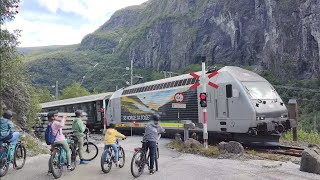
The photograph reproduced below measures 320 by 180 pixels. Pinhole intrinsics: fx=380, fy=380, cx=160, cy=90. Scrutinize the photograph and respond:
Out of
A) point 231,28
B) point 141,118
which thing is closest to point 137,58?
point 231,28

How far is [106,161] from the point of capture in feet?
32.5

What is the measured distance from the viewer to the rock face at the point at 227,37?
3243 inches

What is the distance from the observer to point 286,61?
278 feet

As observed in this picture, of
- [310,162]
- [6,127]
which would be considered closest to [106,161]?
[6,127]

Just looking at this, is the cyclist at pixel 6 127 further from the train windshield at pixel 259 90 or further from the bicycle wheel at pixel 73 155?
the train windshield at pixel 259 90

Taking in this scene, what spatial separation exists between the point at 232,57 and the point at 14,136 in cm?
A: 10738

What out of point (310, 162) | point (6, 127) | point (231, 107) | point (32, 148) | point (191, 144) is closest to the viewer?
point (6, 127)

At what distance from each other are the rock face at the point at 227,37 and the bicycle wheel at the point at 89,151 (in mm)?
71510

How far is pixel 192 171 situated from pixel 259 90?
6844 millimetres

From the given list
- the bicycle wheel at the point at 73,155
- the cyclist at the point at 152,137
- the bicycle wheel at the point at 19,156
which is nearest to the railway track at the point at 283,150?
the cyclist at the point at 152,137

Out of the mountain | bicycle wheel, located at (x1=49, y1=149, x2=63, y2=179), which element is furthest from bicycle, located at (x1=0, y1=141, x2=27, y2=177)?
the mountain

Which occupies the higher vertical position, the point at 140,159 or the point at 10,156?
the point at 10,156

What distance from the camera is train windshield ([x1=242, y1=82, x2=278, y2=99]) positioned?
50.4 ft

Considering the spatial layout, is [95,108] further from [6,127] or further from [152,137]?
[6,127]
